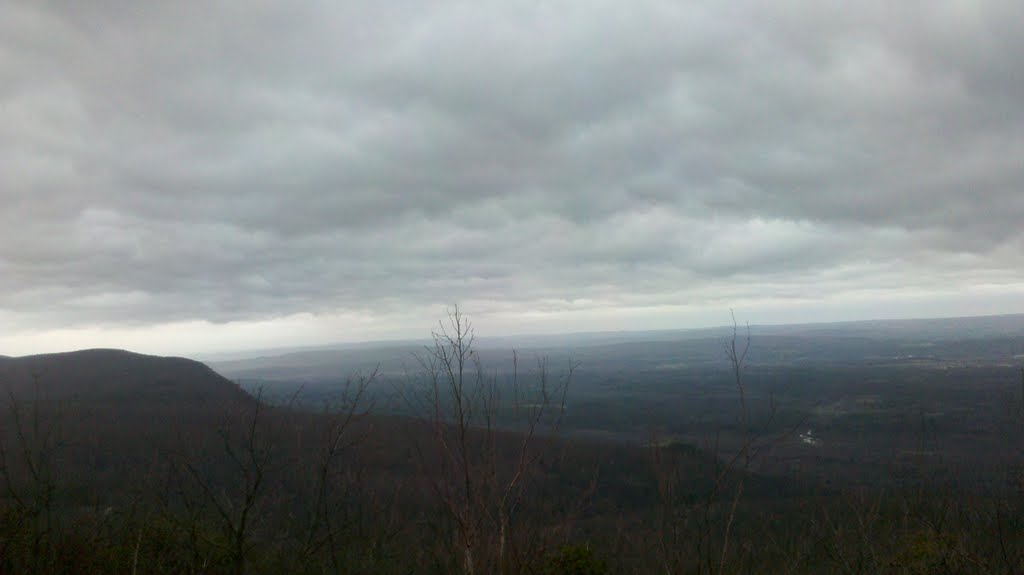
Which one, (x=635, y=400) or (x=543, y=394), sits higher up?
(x=543, y=394)

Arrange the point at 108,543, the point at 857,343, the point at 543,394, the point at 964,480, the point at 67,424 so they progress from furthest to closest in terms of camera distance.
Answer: the point at 857,343
the point at 67,424
the point at 964,480
the point at 108,543
the point at 543,394

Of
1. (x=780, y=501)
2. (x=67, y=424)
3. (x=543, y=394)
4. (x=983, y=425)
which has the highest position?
(x=543, y=394)

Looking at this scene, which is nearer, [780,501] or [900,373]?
[780,501]

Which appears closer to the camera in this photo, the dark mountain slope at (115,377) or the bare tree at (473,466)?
the bare tree at (473,466)

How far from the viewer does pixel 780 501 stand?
42844 mm

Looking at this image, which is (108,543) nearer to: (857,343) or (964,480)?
(964,480)

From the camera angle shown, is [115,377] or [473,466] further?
[115,377]

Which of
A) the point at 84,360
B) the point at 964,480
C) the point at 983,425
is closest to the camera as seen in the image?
the point at 964,480

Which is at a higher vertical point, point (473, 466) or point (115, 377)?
point (473, 466)

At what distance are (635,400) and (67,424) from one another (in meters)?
78.1

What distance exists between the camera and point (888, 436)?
192ft

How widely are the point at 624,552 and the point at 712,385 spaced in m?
108

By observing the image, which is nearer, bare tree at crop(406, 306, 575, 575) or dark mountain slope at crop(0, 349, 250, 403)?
bare tree at crop(406, 306, 575, 575)

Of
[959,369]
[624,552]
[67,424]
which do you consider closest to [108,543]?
[624,552]
